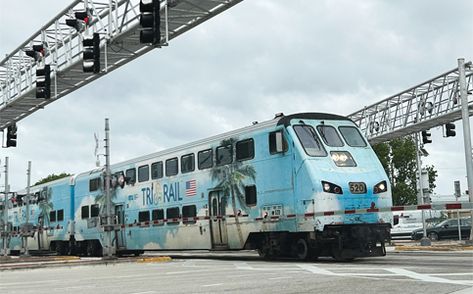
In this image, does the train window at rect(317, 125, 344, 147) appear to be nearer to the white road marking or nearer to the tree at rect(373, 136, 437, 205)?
the white road marking

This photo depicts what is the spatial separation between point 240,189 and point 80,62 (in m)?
7.72

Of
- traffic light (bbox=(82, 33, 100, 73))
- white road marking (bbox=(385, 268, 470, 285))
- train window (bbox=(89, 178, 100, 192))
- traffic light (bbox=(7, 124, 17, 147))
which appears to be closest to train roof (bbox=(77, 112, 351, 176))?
traffic light (bbox=(82, 33, 100, 73))

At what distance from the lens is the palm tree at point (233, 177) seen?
1953cm

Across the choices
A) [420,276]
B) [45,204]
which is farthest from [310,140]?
[45,204]

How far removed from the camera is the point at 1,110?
95.8 ft

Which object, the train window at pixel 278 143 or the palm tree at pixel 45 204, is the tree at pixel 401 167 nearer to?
the palm tree at pixel 45 204

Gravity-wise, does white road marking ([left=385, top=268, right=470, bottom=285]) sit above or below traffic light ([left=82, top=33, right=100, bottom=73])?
below

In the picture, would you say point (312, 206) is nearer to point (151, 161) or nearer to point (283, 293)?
point (283, 293)

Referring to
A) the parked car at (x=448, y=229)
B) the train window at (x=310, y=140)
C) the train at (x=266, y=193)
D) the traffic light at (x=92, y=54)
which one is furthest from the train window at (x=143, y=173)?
the parked car at (x=448, y=229)

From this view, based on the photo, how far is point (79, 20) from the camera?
2117 cm

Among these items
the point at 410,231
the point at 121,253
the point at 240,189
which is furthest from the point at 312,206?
the point at 410,231

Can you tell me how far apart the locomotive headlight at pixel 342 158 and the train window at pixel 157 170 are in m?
8.18

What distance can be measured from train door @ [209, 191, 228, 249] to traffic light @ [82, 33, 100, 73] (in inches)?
233

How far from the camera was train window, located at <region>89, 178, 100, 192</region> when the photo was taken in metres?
28.3
